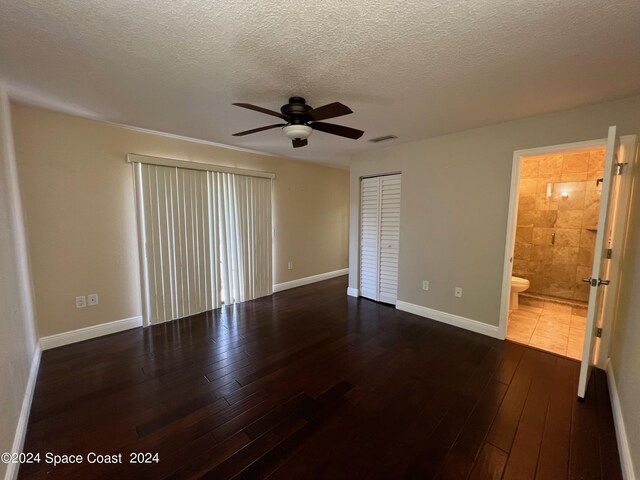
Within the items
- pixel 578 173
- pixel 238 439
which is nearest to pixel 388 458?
pixel 238 439

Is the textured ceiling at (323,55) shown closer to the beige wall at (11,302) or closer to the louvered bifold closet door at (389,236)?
the beige wall at (11,302)

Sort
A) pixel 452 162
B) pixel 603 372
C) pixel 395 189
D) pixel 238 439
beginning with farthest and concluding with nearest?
pixel 395 189 < pixel 452 162 < pixel 603 372 < pixel 238 439

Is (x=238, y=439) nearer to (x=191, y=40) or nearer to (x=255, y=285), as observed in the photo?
(x=191, y=40)

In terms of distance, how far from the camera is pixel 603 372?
2.36m

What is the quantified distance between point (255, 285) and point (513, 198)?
11.8 feet

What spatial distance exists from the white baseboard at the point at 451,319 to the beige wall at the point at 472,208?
2.7 inches

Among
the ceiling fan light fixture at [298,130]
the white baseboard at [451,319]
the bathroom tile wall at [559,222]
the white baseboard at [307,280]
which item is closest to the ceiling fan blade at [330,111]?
A: the ceiling fan light fixture at [298,130]

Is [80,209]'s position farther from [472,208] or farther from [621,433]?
[621,433]

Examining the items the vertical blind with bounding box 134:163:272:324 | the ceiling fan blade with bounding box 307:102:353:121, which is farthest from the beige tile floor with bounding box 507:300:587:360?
the vertical blind with bounding box 134:163:272:324

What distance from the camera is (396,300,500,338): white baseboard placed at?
9.88 feet

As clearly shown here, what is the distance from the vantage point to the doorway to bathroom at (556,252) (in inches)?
106

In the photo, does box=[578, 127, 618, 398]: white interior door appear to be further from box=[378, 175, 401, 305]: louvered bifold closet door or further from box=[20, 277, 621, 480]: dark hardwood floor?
box=[378, 175, 401, 305]: louvered bifold closet door

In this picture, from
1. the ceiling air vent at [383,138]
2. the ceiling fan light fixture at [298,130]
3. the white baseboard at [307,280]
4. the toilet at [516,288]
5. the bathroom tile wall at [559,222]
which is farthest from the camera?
the white baseboard at [307,280]

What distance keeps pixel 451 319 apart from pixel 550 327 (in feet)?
3.89
